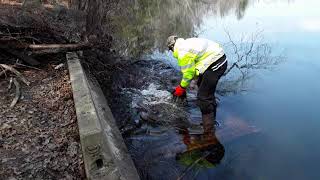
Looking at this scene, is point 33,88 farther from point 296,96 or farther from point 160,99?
point 296,96

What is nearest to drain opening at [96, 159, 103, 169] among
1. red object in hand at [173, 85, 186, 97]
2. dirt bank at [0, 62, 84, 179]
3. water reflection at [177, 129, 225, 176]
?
dirt bank at [0, 62, 84, 179]

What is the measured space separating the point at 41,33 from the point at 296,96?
661 cm

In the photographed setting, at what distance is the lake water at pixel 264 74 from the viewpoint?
21.2 ft

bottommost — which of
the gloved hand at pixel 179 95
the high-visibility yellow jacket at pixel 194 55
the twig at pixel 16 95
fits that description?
the gloved hand at pixel 179 95

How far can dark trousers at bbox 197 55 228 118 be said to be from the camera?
6.43 meters

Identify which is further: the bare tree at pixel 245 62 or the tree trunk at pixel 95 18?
the tree trunk at pixel 95 18

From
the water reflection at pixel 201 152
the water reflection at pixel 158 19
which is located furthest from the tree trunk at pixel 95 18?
the water reflection at pixel 201 152

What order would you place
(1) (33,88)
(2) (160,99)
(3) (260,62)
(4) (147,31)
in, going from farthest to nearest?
(4) (147,31) → (3) (260,62) → (2) (160,99) → (1) (33,88)

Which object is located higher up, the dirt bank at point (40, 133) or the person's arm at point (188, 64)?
the person's arm at point (188, 64)

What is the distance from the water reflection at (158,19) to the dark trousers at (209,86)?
5747 millimetres

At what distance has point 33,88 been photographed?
6465mm

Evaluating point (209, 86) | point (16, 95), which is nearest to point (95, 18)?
point (16, 95)

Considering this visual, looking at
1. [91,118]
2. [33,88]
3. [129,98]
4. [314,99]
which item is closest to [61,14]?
[129,98]

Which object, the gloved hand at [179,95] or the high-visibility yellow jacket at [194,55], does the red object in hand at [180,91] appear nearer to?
the gloved hand at [179,95]
